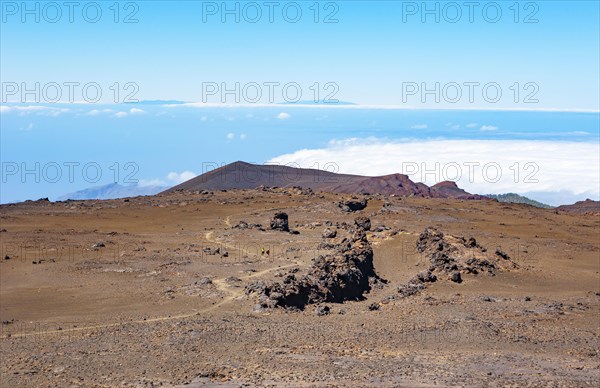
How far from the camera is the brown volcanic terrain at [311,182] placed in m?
71.6

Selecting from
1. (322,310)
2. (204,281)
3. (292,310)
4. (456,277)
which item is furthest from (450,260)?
(204,281)

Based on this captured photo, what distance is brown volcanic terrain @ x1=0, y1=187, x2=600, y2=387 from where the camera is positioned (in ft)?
46.2

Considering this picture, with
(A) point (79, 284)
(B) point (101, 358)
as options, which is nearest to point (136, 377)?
(B) point (101, 358)

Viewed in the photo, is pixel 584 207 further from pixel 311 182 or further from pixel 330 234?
pixel 330 234

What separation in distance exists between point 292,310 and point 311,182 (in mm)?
58473

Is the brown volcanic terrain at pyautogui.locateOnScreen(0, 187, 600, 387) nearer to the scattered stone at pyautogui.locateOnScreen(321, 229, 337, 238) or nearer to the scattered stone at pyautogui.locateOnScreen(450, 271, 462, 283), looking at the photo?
the scattered stone at pyautogui.locateOnScreen(321, 229, 337, 238)

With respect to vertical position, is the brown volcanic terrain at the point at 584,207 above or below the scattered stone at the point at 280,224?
below

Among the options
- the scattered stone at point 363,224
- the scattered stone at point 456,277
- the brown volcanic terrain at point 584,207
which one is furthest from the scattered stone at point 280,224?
the brown volcanic terrain at point 584,207

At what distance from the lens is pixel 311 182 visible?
78.6 metres

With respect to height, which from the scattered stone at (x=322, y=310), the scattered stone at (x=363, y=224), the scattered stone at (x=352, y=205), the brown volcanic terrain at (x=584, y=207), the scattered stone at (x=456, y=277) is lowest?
the scattered stone at (x=322, y=310)

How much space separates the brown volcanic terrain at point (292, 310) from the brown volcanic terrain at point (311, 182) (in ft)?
87.8

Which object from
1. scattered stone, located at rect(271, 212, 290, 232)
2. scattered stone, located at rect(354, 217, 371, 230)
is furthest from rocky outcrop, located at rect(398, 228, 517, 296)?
scattered stone, located at rect(271, 212, 290, 232)

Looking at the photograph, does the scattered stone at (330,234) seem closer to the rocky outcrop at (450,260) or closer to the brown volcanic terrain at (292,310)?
the brown volcanic terrain at (292,310)

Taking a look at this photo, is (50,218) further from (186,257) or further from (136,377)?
(136,377)
